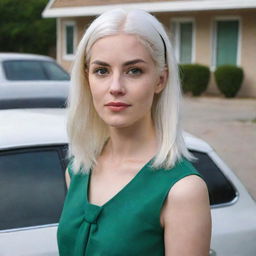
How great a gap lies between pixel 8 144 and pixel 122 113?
1393mm

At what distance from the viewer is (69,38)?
2527cm

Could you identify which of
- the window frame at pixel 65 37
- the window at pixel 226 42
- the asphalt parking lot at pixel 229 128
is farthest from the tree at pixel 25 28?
the asphalt parking lot at pixel 229 128

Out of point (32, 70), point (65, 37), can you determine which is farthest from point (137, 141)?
point (65, 37)

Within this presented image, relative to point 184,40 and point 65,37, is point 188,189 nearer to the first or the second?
point 184,40

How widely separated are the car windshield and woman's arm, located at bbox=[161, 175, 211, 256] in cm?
877

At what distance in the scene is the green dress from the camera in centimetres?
167

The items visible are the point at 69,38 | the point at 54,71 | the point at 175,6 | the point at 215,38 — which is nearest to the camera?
the point at 54,71

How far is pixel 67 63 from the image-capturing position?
967 inches

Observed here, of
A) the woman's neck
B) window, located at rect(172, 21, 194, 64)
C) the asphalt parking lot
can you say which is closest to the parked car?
the asphalt parking lot

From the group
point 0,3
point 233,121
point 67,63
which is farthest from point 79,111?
point 0,3

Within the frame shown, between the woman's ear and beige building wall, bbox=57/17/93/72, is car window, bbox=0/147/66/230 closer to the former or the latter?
the woman's ear

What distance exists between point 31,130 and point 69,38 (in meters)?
22.5

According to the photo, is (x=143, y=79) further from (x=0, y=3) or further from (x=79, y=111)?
(x=0, y=3)

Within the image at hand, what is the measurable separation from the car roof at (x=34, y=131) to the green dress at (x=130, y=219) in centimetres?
128
